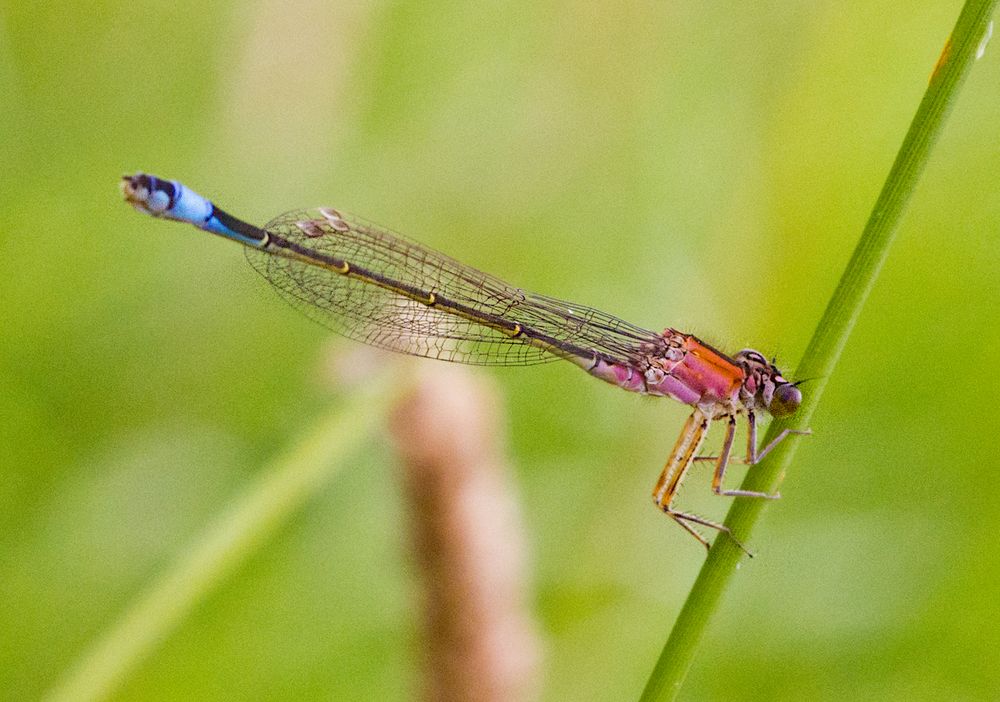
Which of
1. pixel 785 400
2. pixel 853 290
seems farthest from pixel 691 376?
pixel 853 290

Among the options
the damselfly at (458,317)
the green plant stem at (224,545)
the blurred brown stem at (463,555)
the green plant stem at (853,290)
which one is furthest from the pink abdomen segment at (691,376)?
the green plant stem at (853,290)

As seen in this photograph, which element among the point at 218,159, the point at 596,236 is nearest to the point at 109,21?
the point at 218,159

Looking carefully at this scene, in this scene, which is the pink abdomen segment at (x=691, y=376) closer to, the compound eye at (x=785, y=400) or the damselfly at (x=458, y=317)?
the damselfly at (x=458, y=317)

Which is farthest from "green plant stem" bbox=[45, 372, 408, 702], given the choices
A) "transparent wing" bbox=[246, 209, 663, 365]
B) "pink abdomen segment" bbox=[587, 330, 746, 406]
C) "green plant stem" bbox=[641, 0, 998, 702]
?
"green plant stem" bbox=[641, 0, 998, 702]

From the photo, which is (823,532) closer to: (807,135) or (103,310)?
(807,135)

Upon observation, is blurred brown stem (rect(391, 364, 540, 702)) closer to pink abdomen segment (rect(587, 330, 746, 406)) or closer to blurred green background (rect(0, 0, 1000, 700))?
blurred green background (rect(0, 0, 1000, 700))

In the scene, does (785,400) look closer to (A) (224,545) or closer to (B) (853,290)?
(B) (853,290)
